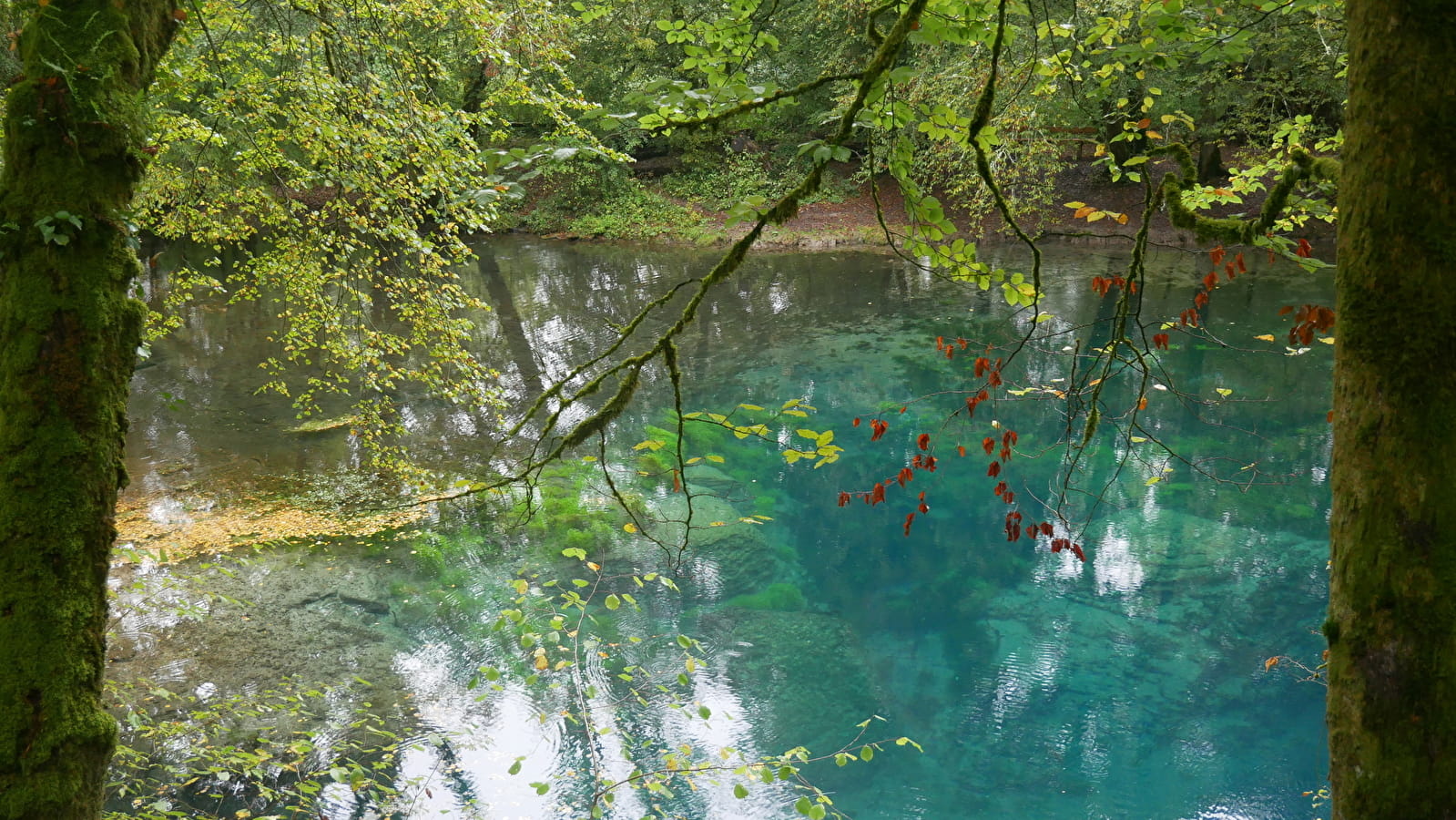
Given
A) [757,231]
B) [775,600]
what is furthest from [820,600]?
[757,231]

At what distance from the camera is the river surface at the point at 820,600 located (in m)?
5.07

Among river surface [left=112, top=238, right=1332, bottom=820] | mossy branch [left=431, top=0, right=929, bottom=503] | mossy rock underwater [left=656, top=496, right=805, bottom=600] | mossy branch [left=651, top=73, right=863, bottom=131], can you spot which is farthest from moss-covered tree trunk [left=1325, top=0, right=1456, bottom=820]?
mossy rock underwater [left=656, top=496, right=805, bottom=600]

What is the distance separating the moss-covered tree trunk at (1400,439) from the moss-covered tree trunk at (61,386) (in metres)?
2.68

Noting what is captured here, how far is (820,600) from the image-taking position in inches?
271

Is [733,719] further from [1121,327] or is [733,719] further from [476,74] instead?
[476,74]

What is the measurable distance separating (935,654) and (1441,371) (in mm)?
5309

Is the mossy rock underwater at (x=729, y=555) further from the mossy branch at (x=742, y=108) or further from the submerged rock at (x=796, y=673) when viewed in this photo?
the mossy branch at (x=742, y=108)

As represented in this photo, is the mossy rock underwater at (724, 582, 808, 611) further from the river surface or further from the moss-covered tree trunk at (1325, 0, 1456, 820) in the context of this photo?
the moss-covered tree trunk at (1325, 0, 1456, 820)

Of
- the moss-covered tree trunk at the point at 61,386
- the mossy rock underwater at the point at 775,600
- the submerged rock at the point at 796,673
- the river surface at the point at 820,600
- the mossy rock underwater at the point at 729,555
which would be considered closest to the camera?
the moss-covered tree trunk at the point at 61,386

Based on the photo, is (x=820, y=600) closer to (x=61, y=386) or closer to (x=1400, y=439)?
(x=61, y=386)

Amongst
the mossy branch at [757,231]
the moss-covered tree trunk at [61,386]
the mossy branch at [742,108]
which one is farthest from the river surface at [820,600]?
the moss-covered tree trunk at [61,386]

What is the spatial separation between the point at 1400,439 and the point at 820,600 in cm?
579

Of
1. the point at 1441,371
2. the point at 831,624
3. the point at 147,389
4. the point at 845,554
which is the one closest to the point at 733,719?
the point at 831,624

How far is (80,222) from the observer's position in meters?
2.21
